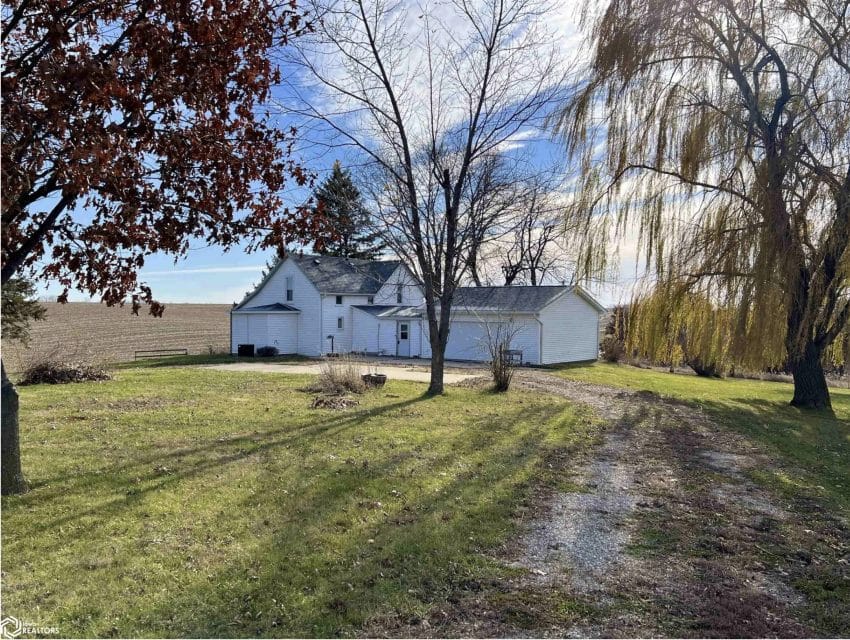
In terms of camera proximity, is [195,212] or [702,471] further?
[702,471]

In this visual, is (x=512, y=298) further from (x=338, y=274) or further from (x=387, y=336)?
(x=338, y=274)

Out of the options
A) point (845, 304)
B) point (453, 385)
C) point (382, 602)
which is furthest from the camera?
point (453, 385)

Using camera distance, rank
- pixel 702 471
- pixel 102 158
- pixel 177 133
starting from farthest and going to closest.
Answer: pixel 702 471
pixel 177 133
pixel 102 158

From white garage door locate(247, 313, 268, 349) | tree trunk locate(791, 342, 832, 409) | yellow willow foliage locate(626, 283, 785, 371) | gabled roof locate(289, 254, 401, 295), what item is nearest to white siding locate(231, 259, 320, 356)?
white garage door locate(247, 313, 268, 349)

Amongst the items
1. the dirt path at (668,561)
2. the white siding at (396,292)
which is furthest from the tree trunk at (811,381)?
the white siding at (396,292)

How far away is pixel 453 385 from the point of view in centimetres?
1609

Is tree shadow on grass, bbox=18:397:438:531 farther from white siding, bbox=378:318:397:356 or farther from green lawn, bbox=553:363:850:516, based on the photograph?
white siding, bbox=378:318:397:356

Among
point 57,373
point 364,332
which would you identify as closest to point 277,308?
point 364,332

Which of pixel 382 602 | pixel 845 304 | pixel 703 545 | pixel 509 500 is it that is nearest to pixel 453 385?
pixel 845 304

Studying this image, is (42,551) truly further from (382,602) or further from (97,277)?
(382,602)

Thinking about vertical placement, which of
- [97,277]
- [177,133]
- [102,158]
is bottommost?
[97,277]

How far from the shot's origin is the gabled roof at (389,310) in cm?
2881

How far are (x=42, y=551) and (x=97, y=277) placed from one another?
83.3 inches

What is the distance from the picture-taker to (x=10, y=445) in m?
5.61
